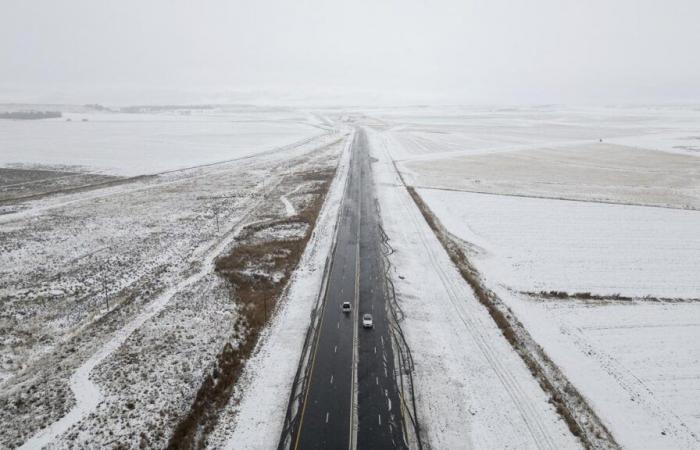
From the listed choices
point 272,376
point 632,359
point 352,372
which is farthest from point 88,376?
point 632,359

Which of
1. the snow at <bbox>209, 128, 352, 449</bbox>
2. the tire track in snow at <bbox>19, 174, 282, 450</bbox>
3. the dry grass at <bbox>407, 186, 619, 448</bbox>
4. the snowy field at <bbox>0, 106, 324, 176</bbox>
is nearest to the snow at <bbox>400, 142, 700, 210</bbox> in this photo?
the dry grass at <bbox>407, 186, 619, 448</bbox>

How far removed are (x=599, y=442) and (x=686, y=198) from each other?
63061mm

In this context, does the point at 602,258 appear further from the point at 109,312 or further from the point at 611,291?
the point at 109,312

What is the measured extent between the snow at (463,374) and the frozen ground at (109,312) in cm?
1363

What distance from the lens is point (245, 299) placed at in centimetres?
3338

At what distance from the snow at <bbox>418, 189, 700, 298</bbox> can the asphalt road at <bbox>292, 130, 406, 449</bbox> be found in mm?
13234

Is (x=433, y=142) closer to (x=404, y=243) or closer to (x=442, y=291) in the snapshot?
(x=404, y=243)

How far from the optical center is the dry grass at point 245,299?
20.6m

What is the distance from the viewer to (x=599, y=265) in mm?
40000

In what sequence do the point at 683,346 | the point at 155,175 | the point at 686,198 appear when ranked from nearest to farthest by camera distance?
the point at 683,346 < the point at 686,198 < the point at 155,175

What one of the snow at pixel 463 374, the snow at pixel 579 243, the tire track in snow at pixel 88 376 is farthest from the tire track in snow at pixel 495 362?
the tire track in snow at pixel 88 376

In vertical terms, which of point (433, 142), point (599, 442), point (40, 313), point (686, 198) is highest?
point (433, 142)

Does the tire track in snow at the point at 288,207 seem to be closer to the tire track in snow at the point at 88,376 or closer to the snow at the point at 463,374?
the tire track in snow at the point at 88,376

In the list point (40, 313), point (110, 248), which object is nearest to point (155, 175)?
point (110, 248)
